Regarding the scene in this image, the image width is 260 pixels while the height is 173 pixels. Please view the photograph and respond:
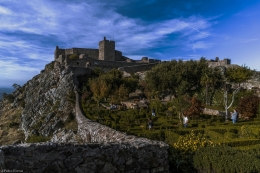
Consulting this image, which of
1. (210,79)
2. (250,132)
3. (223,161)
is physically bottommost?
(250,132)

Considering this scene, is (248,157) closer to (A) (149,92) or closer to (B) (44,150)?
(B) (44,150)

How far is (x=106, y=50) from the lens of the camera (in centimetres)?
5850

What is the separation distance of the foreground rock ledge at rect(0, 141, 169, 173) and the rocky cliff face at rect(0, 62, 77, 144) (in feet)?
71.9

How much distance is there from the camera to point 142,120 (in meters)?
22.9

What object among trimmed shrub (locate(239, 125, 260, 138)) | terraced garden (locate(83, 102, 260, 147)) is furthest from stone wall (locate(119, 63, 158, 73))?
trimmed shrub (locate(239, 125, 260, 138))

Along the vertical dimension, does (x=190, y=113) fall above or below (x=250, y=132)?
above

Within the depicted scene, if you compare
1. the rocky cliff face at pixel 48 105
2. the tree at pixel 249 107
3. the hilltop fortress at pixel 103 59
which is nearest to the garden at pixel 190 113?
the tree at pixel 249 107

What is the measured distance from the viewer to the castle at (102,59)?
5103 centimetres

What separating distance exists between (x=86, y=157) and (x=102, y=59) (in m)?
54.3

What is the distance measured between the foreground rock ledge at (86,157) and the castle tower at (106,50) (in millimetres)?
53128

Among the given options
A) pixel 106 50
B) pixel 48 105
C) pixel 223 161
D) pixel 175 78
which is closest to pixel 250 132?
pixel 223 161

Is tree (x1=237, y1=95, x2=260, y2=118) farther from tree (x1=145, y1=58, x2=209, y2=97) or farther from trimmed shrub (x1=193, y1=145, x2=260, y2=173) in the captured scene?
trimmed shrub (x1=193, y1=145, x2=260, y2=173)

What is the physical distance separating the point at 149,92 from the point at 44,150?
33587 mm

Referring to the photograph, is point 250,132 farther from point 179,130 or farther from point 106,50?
point 106,50
